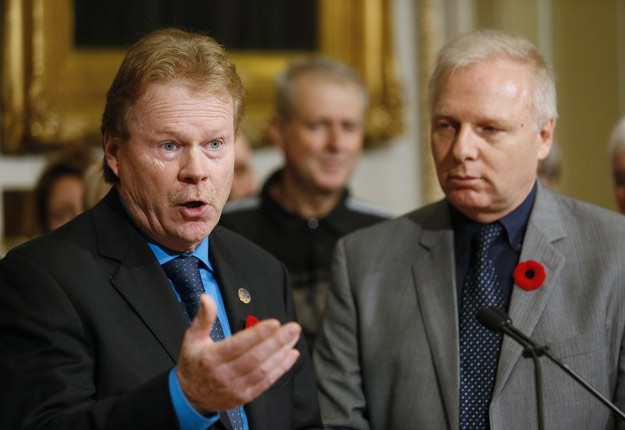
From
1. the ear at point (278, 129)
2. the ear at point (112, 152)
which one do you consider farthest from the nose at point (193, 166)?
the ear at point (278, 129)

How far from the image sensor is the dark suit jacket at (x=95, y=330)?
1.81m

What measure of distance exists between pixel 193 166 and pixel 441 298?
3.20 feet

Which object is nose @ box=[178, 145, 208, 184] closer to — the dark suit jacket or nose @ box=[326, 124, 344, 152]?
the dark suit jacket

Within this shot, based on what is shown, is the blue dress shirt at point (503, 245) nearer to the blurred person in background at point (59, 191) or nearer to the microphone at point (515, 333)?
the microphone at point (515, 333)

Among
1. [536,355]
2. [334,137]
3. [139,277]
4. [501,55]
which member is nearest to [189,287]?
[139,277]

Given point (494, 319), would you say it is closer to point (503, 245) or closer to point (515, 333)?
point (515, 333)

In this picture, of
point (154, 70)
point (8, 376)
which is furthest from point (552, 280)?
point (8, 376)

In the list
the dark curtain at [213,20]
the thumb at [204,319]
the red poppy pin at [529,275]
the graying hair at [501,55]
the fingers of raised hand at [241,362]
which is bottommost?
the red poppy pin at [529,275]

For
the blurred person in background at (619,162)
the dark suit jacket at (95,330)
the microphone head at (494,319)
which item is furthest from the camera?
the blurred person in background at (619,162)

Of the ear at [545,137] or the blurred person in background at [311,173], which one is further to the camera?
the blurred person in background at [311,173]

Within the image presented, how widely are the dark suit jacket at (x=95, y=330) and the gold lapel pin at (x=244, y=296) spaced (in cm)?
1

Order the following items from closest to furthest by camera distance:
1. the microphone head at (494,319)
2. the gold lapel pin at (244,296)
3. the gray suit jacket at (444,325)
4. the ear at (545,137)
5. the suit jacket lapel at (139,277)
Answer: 1. the suit jacket lapel at (139,277)
2. the microphone head at (494,319)
3. the gold lapel pin at (244,296)
4. the gray suit jacket at (444,325)
5. the ear at (545,137)

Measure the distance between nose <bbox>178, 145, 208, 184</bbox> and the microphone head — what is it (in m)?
0.78

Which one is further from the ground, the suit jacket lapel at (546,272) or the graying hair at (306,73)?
the graying hair at (306,73)
